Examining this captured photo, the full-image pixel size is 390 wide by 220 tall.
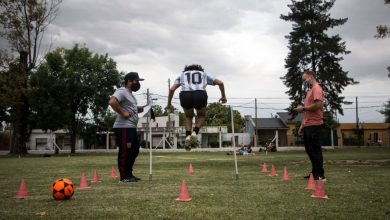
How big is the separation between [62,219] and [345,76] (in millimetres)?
46349

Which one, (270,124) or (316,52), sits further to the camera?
(270,124)

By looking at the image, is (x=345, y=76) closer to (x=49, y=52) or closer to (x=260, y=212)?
(x=49, y=52)

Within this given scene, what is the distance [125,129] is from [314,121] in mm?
4346

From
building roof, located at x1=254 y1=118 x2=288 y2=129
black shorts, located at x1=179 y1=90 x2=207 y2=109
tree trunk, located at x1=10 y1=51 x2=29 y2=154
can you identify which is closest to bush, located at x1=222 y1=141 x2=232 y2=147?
building roof, located at x1=254 y1=118 x2=288 y2=129

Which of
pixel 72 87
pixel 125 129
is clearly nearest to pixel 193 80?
pixel 125 129

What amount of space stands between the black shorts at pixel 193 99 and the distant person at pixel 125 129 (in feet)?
4.06

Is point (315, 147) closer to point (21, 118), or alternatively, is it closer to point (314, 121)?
point (314, 121)

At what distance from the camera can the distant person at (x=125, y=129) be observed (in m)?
9.20

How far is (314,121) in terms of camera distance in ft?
30.1

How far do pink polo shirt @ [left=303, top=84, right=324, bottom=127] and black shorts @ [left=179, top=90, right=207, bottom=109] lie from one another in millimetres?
2423

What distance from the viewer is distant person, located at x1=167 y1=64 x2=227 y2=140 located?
920 cm

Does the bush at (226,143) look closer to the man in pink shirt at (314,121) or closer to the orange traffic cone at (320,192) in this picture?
the man in pink shirt at (314,121)

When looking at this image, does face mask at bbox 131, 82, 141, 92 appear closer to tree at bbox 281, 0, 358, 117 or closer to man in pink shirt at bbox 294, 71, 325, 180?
man in pink shirt at bbox 294, 71, 325, 180

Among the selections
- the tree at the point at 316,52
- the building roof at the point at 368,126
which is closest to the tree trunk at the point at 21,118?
the tree at the point at 316,52
